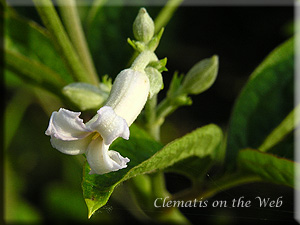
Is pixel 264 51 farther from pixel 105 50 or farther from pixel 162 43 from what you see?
pixel 105 50

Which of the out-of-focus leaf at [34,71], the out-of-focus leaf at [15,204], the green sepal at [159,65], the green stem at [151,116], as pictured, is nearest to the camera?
the green sepal at [159,65]

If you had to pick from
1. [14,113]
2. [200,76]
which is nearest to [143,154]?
[200,76]

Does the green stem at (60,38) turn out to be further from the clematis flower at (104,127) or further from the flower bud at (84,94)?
the clematis flower at (104,127)

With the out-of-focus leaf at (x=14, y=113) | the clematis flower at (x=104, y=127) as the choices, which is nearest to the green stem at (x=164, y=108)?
the clematis flower at (x=104, y=127)

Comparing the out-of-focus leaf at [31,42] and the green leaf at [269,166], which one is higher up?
the out-of-focus leaf at [31,42]

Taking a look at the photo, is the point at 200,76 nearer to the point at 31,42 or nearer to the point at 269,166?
the point at 269,166

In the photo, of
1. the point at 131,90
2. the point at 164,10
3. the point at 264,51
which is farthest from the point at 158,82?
the point at 264,51

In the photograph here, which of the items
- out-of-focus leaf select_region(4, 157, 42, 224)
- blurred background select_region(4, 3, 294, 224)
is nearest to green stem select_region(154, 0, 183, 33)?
blurred background select_region(4, 3, 294, 224)
